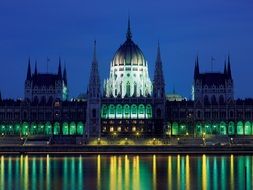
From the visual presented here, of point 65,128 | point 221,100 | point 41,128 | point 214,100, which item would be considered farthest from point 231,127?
point 41,128

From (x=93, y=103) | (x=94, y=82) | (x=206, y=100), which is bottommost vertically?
(x=93, y=103)

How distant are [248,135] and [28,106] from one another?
48.9 metres

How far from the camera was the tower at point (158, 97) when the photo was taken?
173 m

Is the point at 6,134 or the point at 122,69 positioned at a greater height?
the point at 122,69

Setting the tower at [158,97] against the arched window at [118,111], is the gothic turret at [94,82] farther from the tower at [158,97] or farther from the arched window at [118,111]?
Result: the tower at [158,97]

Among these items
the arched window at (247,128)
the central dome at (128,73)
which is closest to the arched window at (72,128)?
the central dome at (128,73)

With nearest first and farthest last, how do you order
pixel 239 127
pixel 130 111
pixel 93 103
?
pixel 93 103, pixel 130 111, pixel 239 127

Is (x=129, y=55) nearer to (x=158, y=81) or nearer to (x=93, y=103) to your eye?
(x=158, y=81)

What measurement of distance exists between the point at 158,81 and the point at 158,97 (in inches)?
147

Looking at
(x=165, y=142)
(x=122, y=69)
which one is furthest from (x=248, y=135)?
(x=122, y=69)

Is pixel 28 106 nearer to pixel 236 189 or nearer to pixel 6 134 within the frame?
pixel 6 134

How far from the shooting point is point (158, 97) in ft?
575

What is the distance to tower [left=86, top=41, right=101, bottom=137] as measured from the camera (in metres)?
172

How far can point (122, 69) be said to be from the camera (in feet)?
625
